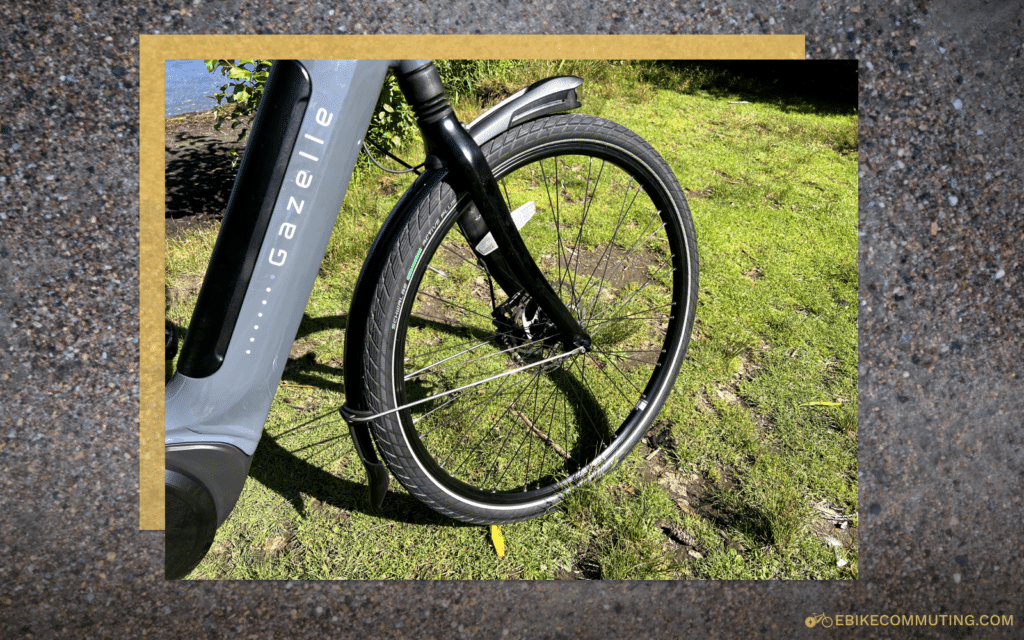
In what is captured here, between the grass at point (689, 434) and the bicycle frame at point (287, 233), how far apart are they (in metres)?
0.23

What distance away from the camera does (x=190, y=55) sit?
4.21ft

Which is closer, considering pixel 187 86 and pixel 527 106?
pixel 527 106

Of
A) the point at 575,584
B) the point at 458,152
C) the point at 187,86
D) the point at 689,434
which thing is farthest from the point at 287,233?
the point at 689,434

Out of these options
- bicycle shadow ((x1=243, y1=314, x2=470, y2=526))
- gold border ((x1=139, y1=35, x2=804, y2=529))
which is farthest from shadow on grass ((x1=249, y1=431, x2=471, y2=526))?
gold border ((x1=139, y1=35, x2=804, y2=529))

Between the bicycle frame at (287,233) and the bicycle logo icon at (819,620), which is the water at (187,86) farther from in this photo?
the bicycle logo icon at (819,620)

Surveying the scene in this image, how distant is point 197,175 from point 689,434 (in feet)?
4.68

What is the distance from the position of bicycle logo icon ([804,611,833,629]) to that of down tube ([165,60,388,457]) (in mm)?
1258

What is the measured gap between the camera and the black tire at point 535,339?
1186 mm

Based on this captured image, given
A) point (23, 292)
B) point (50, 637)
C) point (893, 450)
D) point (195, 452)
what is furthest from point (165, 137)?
point (893, 450)

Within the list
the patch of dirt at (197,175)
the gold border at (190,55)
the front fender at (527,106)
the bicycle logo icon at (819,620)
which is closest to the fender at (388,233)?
the front fender at (527,106)

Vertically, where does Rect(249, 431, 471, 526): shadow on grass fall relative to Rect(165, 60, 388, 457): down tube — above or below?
below

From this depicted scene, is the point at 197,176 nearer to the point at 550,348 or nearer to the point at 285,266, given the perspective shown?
the point at 285,266

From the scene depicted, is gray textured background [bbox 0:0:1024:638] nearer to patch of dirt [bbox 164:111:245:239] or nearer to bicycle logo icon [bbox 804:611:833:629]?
bicycle logo icon [bbox 804:611:833:629]

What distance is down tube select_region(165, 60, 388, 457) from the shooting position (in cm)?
113
